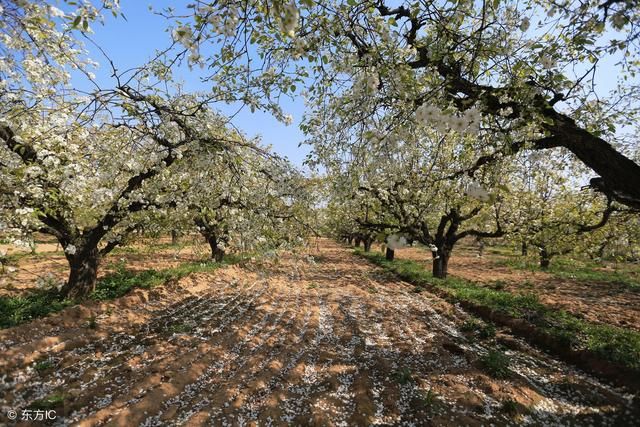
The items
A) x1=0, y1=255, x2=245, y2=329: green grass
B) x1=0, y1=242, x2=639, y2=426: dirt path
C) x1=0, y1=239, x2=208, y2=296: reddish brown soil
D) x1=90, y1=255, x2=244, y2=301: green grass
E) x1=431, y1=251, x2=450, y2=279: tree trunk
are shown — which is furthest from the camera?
x1=431, y1=251, x2=450, y2=279: tree trunk

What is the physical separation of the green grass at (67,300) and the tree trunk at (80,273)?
27 cm

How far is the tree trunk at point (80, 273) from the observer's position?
1108cm

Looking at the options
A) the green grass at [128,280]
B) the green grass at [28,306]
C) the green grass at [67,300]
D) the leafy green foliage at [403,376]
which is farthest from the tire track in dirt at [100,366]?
the leafy green foliage at [403,376]

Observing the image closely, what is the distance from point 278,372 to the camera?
6957mm

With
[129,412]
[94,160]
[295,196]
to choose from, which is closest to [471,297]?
[295,196]

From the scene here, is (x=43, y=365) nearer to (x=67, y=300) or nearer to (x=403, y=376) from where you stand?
(x=67, y=300)

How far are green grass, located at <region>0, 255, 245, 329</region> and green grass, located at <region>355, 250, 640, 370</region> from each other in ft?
27.3

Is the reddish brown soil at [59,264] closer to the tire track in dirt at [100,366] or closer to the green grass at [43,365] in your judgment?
the tire track in dirt at [100,366]

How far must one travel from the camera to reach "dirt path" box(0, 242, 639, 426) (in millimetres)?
5594

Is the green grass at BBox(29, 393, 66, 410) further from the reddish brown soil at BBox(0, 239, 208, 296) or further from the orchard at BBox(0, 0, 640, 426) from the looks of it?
the reddish brown soil at BBox(0, 239, 208, 296)

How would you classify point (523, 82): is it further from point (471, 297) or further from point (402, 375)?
point (471, 297)

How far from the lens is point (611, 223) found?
13781 mm

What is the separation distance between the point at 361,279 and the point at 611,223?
11225 mm

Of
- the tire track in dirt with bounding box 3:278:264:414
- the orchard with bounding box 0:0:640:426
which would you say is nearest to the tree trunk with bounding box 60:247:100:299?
the orchard with bounding box 0:0:640:426
